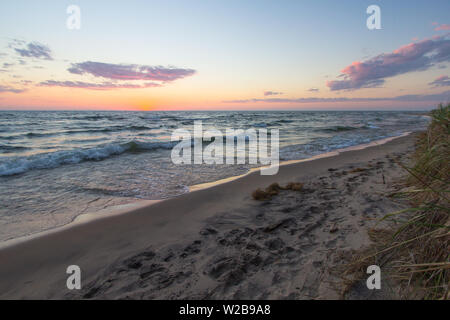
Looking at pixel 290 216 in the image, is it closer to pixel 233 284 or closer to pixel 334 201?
pixel 334 201

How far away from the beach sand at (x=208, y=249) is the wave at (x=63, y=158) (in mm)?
5451

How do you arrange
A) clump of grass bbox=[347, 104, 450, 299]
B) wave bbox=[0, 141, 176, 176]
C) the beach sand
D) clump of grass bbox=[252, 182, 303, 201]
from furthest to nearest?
wave bbox=[0, 141, 176, 176]
clump of grass bbox=[252, 182, 303, 201]
the beach sand
clump of grass bbox=[347, 104, 450, 299]

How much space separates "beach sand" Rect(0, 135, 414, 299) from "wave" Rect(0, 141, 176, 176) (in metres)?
5.45

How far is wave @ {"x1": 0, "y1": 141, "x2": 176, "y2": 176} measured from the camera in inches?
283

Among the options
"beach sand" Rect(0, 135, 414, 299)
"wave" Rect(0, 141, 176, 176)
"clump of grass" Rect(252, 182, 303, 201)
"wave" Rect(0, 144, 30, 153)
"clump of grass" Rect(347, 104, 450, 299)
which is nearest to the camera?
Answer: "clump of grass" Rect(347, 104, 450, 299)

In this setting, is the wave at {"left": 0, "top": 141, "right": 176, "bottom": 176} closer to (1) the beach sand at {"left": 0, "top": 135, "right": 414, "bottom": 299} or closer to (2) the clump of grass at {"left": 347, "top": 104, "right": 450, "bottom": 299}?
(1) the beach sand at {"left": 0, "top": 135, "right": 414, "bottom": 299}

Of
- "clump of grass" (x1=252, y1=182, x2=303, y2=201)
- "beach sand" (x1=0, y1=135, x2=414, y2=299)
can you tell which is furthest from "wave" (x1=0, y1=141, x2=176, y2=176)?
"clump of grass" (x1=252, y1=182, x2=303, y2=201)

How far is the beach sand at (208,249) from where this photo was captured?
2197mm

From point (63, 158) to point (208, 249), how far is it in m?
8.32

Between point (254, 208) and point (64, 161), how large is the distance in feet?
25.4
